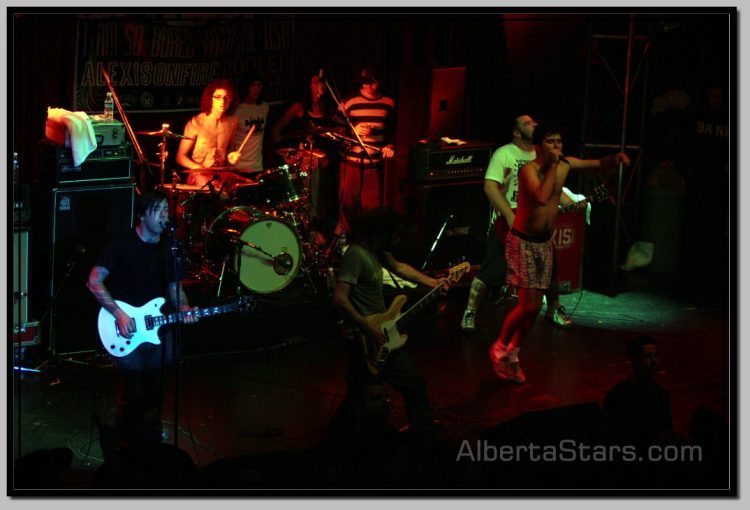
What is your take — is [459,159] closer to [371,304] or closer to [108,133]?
[108,133]

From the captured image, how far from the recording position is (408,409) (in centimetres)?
782

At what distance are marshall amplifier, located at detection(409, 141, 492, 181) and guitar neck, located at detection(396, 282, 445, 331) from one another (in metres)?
3.77

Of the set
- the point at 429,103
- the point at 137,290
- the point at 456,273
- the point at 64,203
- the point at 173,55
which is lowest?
the point at 137,290

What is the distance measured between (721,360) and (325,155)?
4.35 m

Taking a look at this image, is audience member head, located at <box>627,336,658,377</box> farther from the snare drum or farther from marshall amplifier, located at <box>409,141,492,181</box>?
marshall amplifier, located at <box>409,141,492,181</box>

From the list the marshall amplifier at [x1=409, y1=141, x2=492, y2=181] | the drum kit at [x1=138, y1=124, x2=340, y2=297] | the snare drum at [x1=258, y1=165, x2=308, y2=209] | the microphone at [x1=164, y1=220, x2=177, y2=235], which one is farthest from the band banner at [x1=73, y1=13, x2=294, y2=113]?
the microphone at [x1=164, y1=220, x2=177, y2=235]

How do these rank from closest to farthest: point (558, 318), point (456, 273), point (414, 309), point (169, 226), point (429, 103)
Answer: point (169, 226) < point (414, 309) < point (456, 273) < point (558, 318) < point (429, 103)

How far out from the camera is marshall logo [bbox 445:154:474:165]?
1188cm

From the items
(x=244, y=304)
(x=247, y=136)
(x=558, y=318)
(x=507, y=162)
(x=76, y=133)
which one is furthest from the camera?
(x=247, y=136)

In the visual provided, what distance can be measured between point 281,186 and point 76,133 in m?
1.99

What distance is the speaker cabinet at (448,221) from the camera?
11.8 meters

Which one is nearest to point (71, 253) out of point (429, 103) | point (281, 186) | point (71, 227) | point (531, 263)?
point (71, 227)

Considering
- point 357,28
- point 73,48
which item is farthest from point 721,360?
point 73,48

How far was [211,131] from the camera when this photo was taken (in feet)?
38.1
